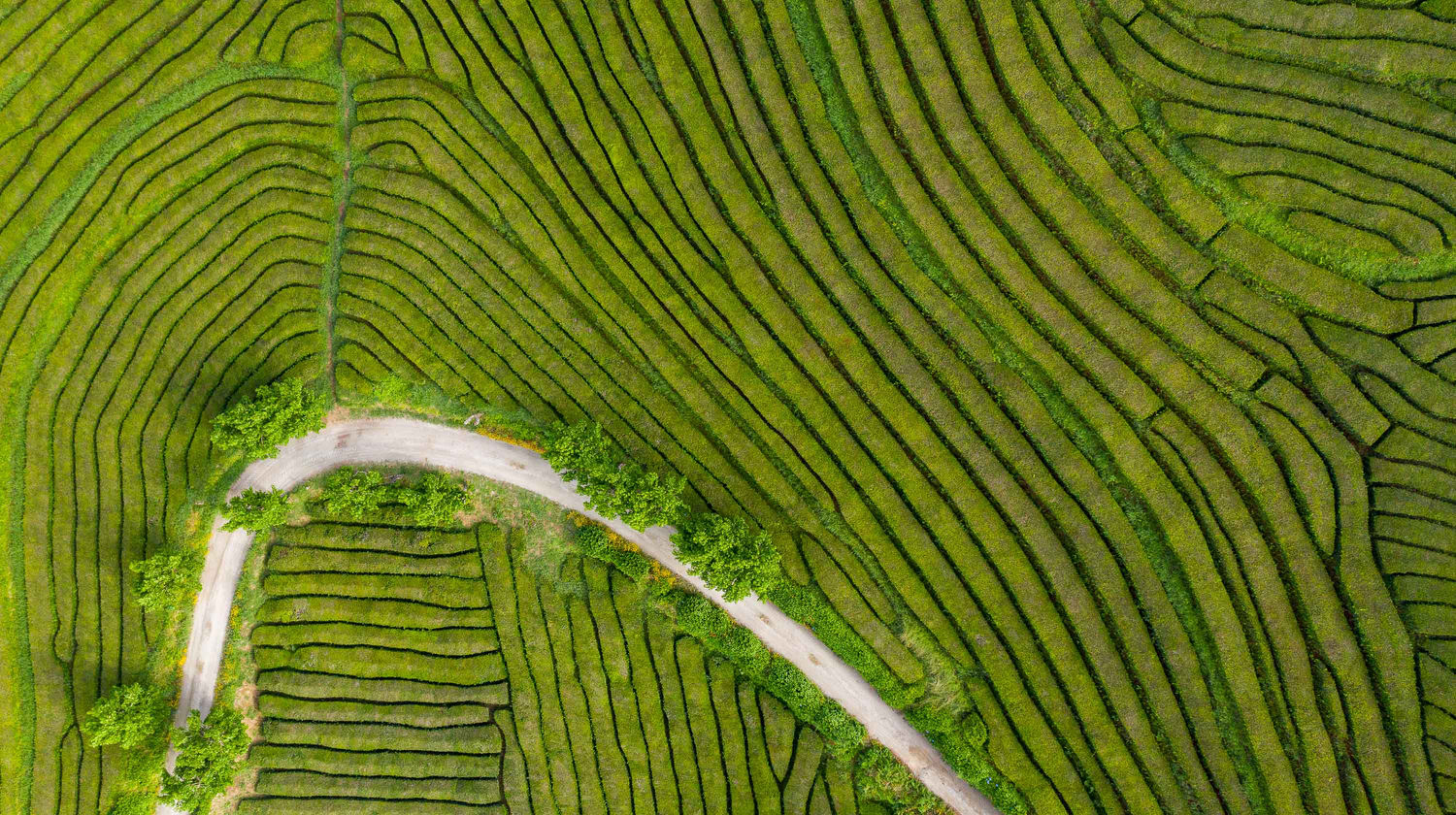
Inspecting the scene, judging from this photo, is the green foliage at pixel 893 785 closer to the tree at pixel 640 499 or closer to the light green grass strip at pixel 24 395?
the tree at pixel 640 499

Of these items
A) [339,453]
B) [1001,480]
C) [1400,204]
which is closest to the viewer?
[1400,204]

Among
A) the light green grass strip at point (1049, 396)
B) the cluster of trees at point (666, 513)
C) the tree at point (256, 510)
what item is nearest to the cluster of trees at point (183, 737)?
the tree at point (256, 510)

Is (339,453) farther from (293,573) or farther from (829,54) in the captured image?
(829,54)

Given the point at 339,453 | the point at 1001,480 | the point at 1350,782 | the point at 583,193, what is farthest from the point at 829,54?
the point at 1350,782

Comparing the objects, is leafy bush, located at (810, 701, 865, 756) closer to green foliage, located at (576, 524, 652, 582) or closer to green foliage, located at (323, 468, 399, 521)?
green foliage, located at (576, 524, 652, 582)

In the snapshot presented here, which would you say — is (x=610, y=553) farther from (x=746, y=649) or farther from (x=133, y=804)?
(x=133, y=804)

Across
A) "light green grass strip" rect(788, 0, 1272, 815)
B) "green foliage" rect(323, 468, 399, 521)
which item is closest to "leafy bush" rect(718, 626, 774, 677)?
"light green grass strip" rect(788, 0, 1272, 815)

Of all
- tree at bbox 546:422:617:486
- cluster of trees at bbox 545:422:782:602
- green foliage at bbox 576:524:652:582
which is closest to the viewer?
cluster of trees at bbox 545:422:782:602
